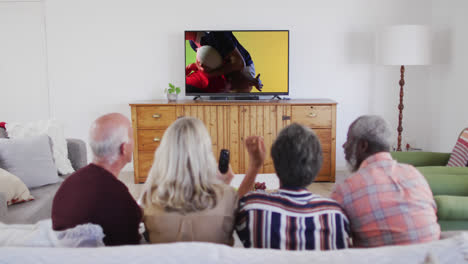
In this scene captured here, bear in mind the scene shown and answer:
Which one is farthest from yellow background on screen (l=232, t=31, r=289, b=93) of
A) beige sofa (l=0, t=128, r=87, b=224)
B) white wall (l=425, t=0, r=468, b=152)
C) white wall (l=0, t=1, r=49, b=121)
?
beige sofa (l=0, t=128, r=87, b=224)

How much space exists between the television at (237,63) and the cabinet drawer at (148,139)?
2.09 ft

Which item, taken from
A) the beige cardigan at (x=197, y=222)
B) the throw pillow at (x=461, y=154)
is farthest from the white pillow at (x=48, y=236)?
the throw pillow at (x=461, y=154)

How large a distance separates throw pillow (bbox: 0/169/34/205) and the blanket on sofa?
62.2 inches

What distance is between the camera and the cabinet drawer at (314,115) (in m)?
4.43

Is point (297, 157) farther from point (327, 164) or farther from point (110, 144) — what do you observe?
point (327, 164)

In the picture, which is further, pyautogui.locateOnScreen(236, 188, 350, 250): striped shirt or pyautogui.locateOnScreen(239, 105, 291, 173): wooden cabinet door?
pyautogui.locateOnScreen(239, 105, 291, 173): wooden cabinet door

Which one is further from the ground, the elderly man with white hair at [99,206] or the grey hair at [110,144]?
the grey hair at [110,144]

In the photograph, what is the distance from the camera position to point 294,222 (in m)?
1.40

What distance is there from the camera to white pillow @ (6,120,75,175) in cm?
321

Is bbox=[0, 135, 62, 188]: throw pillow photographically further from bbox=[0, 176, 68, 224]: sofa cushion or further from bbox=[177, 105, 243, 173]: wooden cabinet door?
bbox=[177, 105, 243, 173]: wooden cabinet door

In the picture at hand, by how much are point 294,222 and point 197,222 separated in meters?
0.33

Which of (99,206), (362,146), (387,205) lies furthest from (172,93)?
(387,205)

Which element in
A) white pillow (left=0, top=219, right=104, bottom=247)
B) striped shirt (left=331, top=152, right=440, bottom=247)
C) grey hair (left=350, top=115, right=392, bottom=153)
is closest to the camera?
white pillow (left=0, top=219, right=104, bottom=247)

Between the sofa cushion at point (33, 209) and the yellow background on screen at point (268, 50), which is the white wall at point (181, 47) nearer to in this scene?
the yellow background on screen at point (268, 50)
